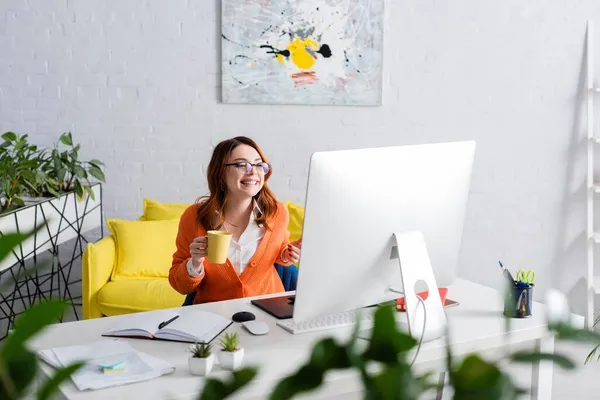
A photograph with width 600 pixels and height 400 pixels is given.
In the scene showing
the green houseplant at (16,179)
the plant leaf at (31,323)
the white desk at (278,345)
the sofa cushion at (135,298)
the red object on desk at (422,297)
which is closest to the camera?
the plant leaf at (31,323)

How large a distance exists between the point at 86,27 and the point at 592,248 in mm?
3122

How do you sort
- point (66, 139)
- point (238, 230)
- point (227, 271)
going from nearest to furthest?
point (227, 271) → point (238, 230) → point (66, 139)

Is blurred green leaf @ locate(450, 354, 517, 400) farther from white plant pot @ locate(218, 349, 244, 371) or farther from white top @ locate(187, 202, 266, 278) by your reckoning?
white top @ locate(187, 202, 266, 278)

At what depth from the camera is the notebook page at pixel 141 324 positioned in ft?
6.21

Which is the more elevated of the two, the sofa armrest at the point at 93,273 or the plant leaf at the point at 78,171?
the plant leaf at the point at 78,171

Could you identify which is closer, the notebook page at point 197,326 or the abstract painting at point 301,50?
the notebook page at point 197,326

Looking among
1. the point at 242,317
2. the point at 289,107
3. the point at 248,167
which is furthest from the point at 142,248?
the point at 242,317

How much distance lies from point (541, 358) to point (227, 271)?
81.2 inches

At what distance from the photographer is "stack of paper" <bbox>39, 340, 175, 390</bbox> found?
5.14 feet

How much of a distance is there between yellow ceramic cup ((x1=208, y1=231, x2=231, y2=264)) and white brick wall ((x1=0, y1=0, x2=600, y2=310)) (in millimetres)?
2341

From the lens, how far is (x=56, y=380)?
311 millimetres

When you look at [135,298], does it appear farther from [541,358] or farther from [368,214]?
[541,358]

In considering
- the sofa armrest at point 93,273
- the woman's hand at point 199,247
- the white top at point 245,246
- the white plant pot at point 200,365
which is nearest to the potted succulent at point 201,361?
the white plant pot at point 200,365

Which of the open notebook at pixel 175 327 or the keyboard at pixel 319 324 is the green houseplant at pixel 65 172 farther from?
the keyboard at pixel 319 324
